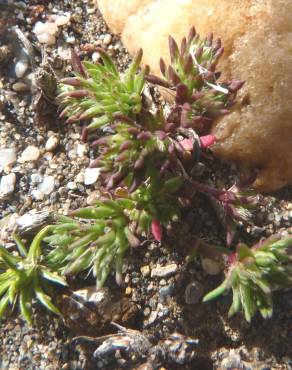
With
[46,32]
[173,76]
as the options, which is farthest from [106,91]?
[46,32]

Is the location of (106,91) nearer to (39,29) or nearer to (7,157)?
(7,157)

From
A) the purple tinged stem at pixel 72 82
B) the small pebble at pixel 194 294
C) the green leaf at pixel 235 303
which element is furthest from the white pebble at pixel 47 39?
the green leaf at pixel 235 303

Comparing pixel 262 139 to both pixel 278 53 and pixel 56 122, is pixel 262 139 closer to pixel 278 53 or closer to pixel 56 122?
pixel 278 53

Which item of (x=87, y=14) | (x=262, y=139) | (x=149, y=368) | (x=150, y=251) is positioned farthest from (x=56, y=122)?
(x=149, y=368)

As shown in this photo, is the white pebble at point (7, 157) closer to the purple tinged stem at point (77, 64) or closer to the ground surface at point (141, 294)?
the ground surface at point (141, 294)

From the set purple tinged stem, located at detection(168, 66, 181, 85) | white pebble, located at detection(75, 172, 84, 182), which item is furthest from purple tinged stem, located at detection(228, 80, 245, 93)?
white pebble, located at detection(75, 172, 84, 182)

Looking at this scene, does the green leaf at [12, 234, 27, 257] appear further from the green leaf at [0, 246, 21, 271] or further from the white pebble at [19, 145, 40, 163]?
the white pebble at [19, 145, 40, 163]
